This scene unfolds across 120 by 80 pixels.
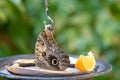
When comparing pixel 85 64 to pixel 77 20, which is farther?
pixel 77 20

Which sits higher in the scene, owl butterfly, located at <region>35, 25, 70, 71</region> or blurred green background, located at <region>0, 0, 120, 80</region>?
blurred green background, located at <region>0, 0, 120, 80</region>

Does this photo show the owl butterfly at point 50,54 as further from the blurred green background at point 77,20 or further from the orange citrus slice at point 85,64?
the blurred green background at point 77,20

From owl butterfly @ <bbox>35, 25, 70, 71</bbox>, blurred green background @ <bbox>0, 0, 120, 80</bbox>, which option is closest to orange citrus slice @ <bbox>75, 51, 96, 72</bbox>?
owl butterfly @ <bbox>35, 25, 70, 71</bbox>

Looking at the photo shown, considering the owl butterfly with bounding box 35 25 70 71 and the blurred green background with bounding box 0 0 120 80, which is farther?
the blurred green background with bounding box 0 0 120 80

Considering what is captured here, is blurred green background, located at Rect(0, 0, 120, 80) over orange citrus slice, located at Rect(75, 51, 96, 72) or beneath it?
over

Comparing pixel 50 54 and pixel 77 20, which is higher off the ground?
pixel 77 20

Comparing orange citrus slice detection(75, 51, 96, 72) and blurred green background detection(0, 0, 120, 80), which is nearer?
orange citrus slice detection(75, 51, 96, 72)

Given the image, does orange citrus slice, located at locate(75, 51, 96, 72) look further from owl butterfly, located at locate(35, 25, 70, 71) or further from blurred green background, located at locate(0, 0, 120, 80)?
blurred green background, located at locate(0, 0, 120, 80)

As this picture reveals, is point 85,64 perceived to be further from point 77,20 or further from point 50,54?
point 77,20

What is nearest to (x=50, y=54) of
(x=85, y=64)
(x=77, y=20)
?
(x=85, y=64)

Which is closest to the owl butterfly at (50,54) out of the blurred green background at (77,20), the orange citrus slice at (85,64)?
the orange citrus slice at (85,64)
